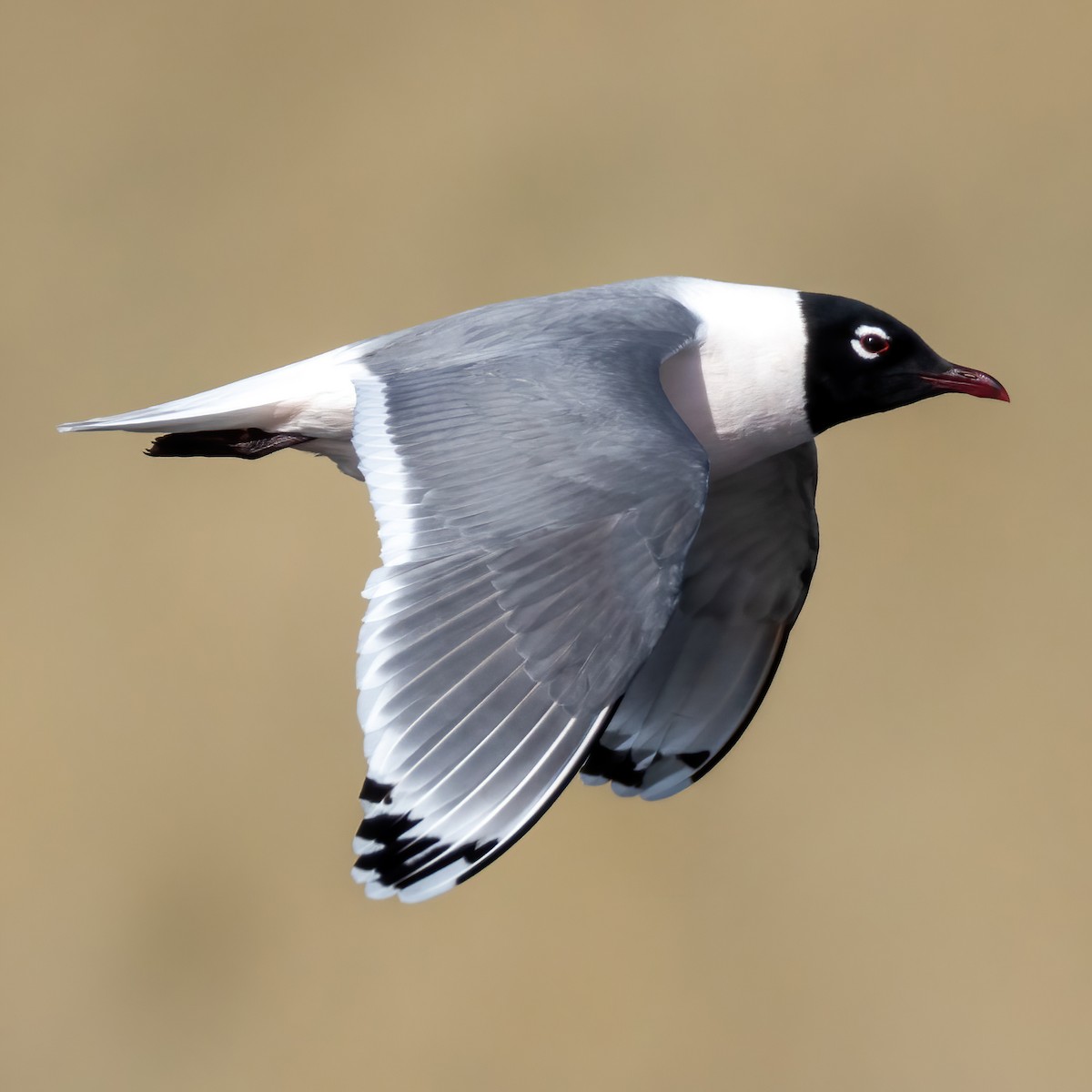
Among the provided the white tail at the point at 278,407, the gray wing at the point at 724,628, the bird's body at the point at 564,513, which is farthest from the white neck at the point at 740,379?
the white tail at the point at 278,407

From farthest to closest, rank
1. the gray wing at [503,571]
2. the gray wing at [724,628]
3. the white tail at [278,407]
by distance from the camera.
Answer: the gray wing at [724,628], the white tail at [278,407], the gray wing at [503,571]

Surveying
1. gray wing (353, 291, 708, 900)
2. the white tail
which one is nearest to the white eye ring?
gray wing (353, 291, 708, 900)

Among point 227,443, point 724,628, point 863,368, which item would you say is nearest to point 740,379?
point 863,368

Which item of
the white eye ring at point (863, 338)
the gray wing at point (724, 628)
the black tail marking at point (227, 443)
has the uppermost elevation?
the white eye ring at point (863, 338)

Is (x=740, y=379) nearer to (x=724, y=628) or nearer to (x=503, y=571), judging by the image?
(x=724, y=628)

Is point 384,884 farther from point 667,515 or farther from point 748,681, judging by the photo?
point 748,681

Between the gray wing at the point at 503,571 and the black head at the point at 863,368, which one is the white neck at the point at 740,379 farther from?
the gray wing at the point at 503,571
